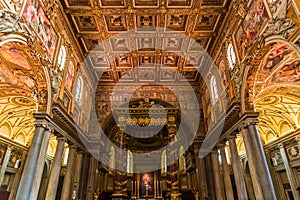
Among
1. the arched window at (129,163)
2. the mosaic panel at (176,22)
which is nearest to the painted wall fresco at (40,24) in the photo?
the mosaic panel at (176,22)

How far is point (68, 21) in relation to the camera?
12352 mm

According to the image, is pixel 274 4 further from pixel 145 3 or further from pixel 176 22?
pixel 145 3

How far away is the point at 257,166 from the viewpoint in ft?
29.5

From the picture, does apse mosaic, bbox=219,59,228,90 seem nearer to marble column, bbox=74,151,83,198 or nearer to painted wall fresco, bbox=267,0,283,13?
painted wall fresco, bbox=267,0,283,13

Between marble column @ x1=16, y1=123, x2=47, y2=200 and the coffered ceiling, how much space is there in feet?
22.2

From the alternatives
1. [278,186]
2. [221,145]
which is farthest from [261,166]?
[278,186]

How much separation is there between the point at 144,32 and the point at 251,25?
6368 millimetres

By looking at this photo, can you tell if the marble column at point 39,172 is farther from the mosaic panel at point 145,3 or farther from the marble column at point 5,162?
the marble column at point 5,162

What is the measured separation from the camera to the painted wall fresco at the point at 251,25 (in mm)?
8681

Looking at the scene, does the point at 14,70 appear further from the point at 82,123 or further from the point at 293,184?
the point at 293,184

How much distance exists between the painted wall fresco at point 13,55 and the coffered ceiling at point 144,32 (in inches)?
143

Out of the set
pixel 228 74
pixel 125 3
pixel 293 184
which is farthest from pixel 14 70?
pixel 293 184

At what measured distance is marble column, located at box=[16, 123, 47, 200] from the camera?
8344mm

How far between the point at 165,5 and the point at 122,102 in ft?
30.9
